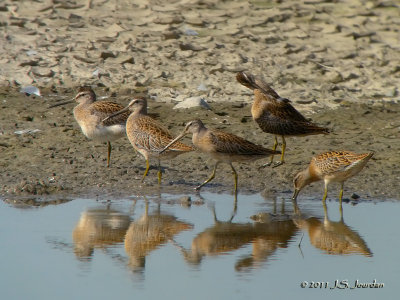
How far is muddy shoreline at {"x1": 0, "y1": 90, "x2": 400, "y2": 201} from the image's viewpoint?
10.8m

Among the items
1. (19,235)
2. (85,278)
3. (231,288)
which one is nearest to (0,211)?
(19,235)

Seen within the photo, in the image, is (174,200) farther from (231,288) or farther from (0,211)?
(231,288)

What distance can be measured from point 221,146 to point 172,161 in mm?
1400

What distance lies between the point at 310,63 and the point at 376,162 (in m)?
3.76

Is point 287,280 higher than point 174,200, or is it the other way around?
point 287,280

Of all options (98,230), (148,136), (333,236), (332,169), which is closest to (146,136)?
(148,136)

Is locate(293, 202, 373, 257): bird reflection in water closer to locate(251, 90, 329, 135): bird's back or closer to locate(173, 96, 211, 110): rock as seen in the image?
locate(251, 90, 329, 135): bird's back

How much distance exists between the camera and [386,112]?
13.8 m

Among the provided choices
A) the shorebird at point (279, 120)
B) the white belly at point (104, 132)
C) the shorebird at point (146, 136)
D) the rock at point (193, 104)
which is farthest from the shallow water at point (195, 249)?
the rock at point (193, 104)

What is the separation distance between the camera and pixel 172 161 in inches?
474

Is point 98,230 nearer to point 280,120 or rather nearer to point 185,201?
point 185,201

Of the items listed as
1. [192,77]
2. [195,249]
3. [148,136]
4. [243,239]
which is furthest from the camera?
[192,77]

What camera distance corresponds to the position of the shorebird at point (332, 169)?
1039cm

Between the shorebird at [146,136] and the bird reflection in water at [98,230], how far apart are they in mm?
1694
